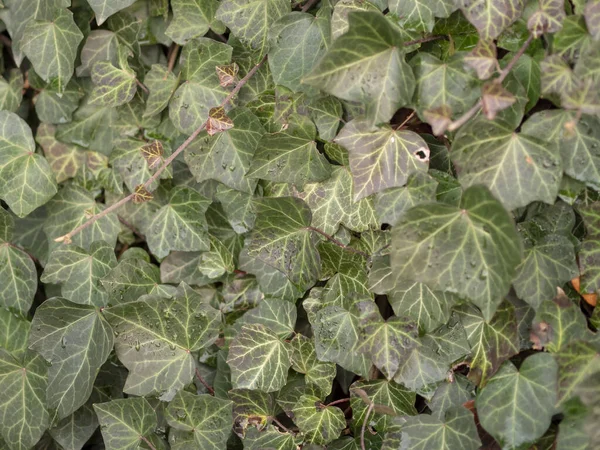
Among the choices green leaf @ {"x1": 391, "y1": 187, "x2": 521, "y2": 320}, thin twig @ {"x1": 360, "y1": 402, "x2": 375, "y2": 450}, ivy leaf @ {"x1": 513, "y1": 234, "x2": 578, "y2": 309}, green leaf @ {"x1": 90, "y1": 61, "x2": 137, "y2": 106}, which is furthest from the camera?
green leaf @ {"x1": 90, "y1": 61, "x2": 137, "y2": 106}

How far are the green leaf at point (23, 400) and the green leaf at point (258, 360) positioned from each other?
1.62 feet

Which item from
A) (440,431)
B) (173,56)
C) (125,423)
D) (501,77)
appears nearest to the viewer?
(501,77)

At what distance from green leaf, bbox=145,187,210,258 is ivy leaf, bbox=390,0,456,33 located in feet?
1.95

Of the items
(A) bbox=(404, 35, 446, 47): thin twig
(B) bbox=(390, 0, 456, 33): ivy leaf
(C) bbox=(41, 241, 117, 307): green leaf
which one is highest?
(B) bbox=(390, 0, 456, 33): ivy leaf

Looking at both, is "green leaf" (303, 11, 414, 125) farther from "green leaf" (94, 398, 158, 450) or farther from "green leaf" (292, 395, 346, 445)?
"green leaf" (94, 398, 158, 450)

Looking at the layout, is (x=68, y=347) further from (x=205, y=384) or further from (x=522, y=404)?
(x=522, y=404)

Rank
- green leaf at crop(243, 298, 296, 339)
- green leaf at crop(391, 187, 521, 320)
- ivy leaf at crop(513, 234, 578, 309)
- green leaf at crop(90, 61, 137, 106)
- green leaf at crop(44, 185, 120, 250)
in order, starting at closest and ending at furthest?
green leaf at crop(391, 187, 521, 320) < ivy leaf at crop(513, 234, 578, 309) < green leaf at crop(243, 298, 296, 339) < green leaf at crop(90, 61, 137, 106) < green leaf at crop(44, 185, 120, 250)

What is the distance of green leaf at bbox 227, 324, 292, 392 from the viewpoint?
1307 millimetres

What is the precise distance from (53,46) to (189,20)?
35 centimetres

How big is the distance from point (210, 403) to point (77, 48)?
902mm

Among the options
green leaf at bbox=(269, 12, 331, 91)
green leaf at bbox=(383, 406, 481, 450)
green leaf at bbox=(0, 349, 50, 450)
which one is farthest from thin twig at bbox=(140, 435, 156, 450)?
green leaf at bbox=(269, 12, 331, 91)

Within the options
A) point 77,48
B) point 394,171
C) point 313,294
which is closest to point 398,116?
point 394,171

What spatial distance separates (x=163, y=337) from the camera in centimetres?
136

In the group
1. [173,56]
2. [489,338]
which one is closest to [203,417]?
[489,338]
